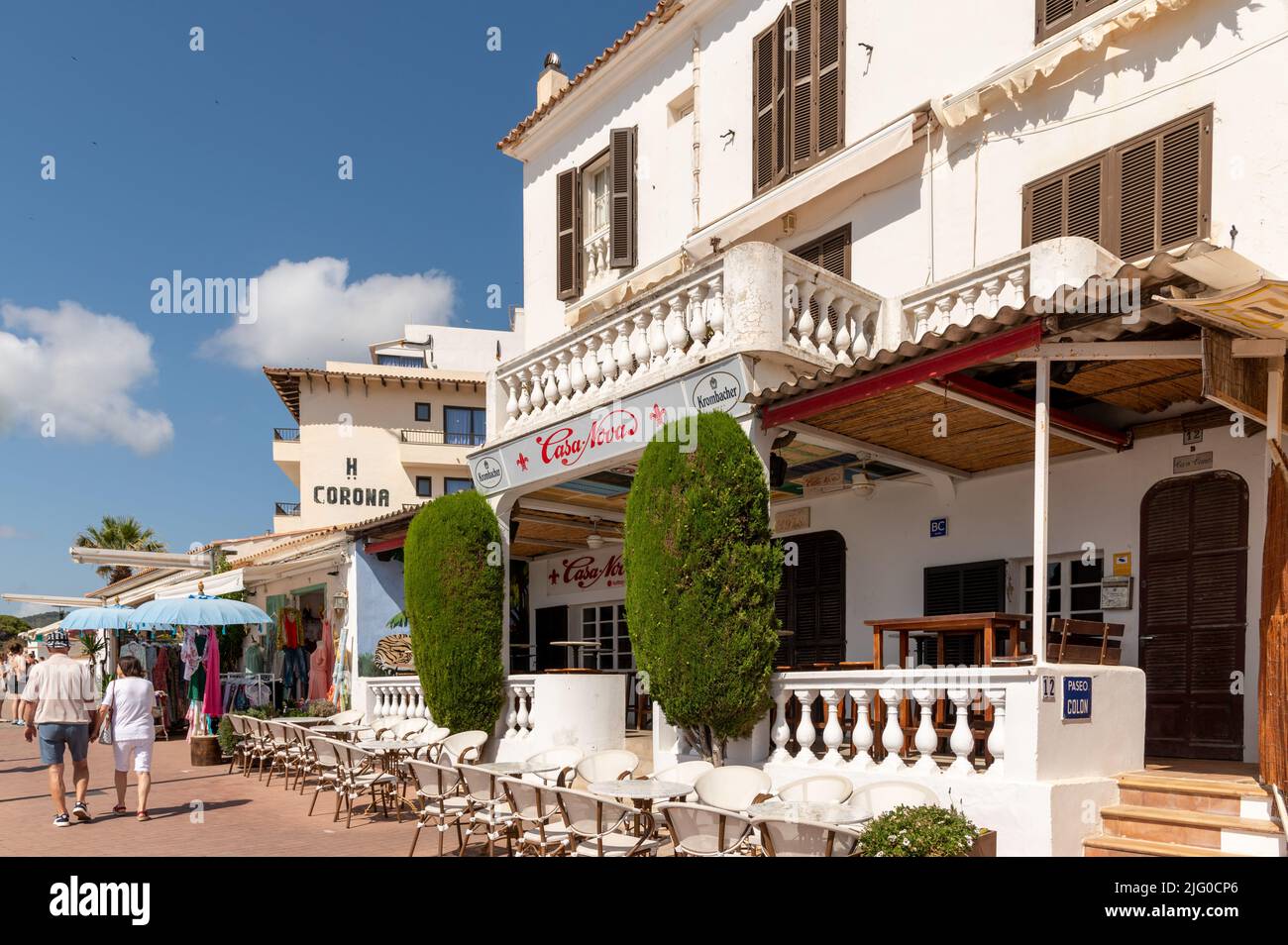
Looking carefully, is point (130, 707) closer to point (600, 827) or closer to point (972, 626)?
point (600, 827)

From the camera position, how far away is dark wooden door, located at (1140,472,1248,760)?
8750 millimetres

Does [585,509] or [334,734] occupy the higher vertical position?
[585,509]

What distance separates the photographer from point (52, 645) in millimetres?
10398

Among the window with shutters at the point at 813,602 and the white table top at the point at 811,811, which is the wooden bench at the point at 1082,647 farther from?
the window with shutters at the point at 813,602

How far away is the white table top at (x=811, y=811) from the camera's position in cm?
647

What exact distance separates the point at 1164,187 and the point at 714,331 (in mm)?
4473

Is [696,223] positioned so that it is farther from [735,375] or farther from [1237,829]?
[1237,829]

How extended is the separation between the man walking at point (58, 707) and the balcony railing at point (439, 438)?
1250 inches

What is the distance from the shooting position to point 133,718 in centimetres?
1082

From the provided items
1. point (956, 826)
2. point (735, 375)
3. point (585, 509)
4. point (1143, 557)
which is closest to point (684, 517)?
point (735, 375)

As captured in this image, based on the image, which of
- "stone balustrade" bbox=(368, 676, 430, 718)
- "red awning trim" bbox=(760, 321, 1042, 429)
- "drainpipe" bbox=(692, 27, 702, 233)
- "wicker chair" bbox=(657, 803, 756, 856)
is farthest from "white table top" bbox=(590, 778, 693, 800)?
"drainpipe" bbox=(692, 27, 702, 233)

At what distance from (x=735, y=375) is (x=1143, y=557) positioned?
4199 mm

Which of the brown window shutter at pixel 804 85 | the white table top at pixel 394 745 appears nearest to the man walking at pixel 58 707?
the white table top at pixel 394 745

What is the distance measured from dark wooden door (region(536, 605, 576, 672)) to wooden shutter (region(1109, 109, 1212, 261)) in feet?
37.2
